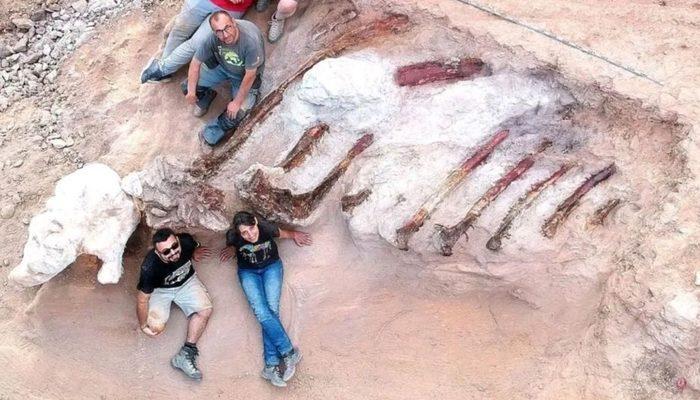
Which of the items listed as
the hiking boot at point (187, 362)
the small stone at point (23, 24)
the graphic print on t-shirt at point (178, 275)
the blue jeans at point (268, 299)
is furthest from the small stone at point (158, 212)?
the small stone at point (23, 24)

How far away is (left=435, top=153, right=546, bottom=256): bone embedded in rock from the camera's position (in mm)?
4617

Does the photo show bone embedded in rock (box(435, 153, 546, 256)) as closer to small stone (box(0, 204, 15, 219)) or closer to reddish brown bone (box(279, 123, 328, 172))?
reddish brown bone (box(279, 123, 328, 172))

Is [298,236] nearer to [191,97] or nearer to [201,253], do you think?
[201,253]

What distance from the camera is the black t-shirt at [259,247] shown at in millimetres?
4875

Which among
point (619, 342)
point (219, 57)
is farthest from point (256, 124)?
point (619, 342)

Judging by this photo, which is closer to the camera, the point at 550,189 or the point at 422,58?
the point at 550,189

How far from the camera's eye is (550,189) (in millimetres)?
4727

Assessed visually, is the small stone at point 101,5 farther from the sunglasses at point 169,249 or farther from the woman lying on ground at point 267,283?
the sunglasses at point 169,249

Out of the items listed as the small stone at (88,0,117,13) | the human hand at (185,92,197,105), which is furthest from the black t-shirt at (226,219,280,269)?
the small stone at (88,0,117,13)

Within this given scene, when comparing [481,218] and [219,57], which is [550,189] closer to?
[481,218]

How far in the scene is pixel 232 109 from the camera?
5039 millimetres

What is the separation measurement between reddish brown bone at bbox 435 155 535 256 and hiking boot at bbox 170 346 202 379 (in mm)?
2046

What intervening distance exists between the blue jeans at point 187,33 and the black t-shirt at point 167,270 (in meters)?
1.37

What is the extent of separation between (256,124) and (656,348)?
3094 millimetres
